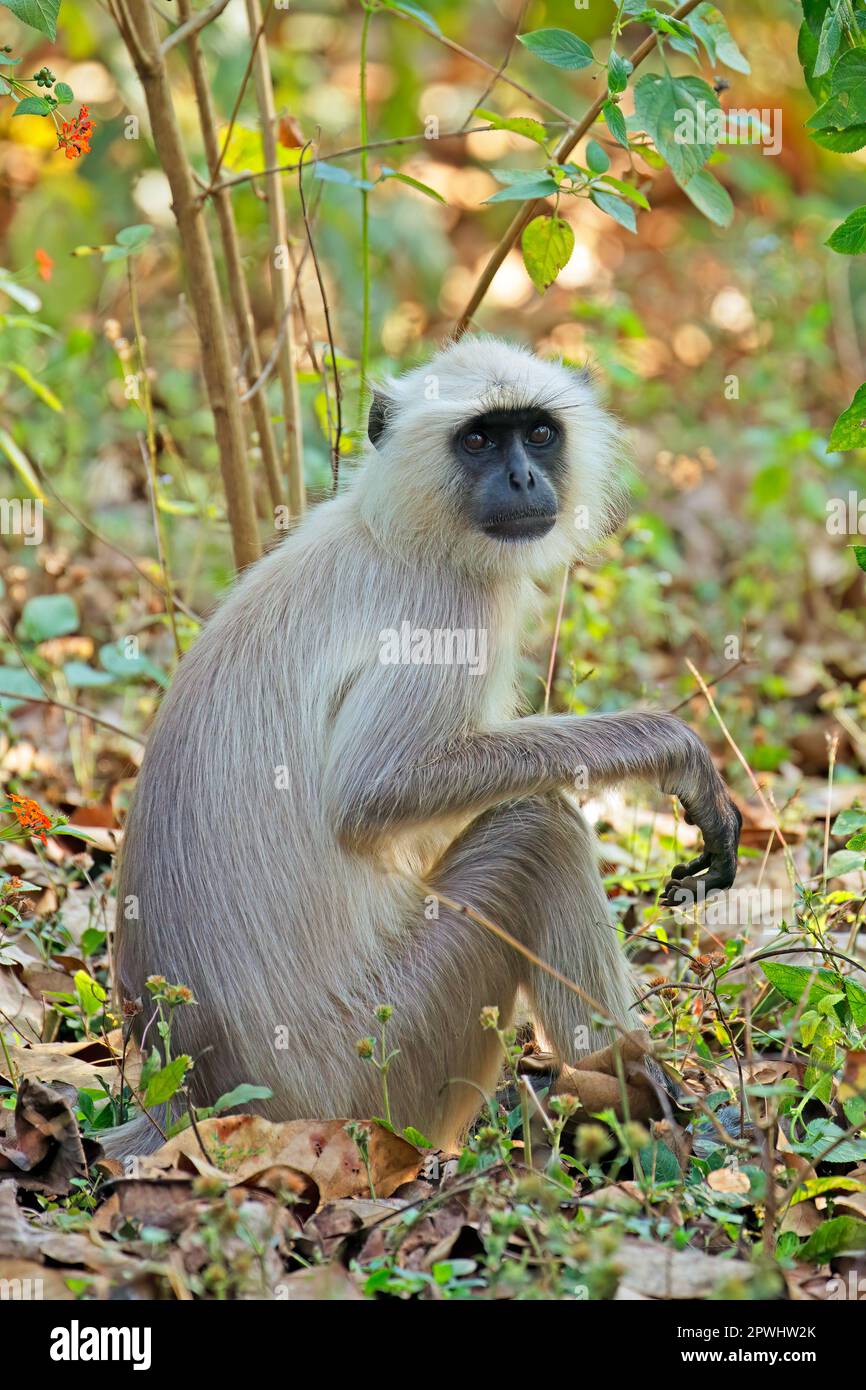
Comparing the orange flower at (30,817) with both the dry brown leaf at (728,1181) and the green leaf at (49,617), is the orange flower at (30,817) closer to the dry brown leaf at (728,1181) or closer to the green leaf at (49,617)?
the dry brown leaf at (728,1181)

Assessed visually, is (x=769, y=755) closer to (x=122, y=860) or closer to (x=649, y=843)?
(x=649, y=843)

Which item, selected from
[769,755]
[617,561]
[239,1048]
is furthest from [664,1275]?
[617,561]

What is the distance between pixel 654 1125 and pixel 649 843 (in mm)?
2074

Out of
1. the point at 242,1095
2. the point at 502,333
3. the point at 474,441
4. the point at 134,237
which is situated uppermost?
the point at 502,333

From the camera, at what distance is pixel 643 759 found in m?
4.37

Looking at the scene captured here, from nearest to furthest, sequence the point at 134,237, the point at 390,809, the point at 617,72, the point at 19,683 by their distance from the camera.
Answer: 1. the point at 617,72
2. the point at 390,809
3. the point at 134,237
4. the point at 19,683

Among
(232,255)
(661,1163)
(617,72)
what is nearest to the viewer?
(661,1163)

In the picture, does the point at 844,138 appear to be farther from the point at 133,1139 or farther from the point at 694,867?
the point at 133,1139

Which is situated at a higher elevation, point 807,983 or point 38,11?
point 38,11

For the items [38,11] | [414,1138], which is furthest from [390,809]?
[38,11]

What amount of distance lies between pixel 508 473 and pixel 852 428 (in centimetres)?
106

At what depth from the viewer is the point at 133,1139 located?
3824 millimetres

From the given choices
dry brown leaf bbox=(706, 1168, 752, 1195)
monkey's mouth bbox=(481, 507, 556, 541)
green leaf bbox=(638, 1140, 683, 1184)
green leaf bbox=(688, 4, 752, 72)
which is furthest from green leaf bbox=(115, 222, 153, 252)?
dry brown leaf bbox=(706, 1168, 752, 1195)

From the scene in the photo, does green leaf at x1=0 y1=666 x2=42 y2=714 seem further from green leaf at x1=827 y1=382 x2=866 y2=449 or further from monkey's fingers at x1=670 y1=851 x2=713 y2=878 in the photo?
green leaf at x1=827 y1=382 x2=866 y2=449
